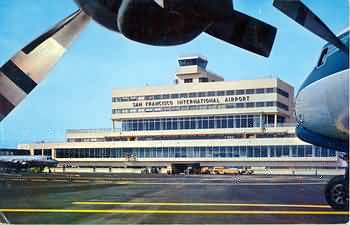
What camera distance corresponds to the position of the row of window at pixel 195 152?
12.2ft

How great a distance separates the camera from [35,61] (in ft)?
10.9

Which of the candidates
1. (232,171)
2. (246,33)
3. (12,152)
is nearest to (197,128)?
(232,171)

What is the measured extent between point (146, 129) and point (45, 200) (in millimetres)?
1207

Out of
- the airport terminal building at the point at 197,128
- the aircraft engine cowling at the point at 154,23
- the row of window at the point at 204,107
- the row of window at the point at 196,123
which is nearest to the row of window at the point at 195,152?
the airport terminal building at the point at 197,128

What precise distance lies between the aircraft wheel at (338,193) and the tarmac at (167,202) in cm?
6

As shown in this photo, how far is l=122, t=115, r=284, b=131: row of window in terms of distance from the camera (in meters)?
3.55

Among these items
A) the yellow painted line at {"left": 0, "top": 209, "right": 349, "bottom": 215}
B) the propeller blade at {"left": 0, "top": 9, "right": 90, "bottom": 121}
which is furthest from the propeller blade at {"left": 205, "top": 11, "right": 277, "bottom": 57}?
the yellow painted line at {"left": 0, "top": 209, "right": 349, "bottom": 215}

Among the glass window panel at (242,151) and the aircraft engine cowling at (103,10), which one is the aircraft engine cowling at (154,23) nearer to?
the aircraft engine cowling at (103,10)

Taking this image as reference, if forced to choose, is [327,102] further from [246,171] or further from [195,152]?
[195,152]

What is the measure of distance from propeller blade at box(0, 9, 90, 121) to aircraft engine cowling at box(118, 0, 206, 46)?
621 millimetres

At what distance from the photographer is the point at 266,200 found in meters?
3.73

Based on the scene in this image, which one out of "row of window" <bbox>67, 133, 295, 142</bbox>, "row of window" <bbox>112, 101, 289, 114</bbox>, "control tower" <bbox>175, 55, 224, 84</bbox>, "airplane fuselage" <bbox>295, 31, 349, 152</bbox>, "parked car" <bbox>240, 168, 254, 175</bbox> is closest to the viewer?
"control tower" <bbox>175, 55, 224, 84</bbox>

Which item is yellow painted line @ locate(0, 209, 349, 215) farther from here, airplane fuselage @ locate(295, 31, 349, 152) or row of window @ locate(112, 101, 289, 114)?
row of window @ locate(112, 101, 289, 114)

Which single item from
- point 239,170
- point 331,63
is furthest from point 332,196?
point 331,63
